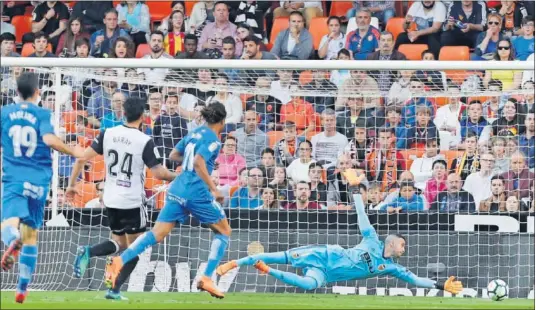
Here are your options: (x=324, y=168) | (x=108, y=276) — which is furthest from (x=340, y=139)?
(x=108, y=276)

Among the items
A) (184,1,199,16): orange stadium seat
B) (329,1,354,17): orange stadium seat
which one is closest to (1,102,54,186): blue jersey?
(184,1,199,16): orange stadium seat

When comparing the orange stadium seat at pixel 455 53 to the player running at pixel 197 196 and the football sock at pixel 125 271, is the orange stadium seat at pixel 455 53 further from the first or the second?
the football sock at pixel 125 271

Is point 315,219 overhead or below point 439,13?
below

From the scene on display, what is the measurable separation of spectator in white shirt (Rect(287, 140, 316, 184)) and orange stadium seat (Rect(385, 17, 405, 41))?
3788 millimetres

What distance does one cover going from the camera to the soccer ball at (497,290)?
12281 millimetres

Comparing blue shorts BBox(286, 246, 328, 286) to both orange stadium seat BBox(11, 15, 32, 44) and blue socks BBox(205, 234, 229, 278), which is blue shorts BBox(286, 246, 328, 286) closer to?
blue socks BBox(205, 234, 229, 278)

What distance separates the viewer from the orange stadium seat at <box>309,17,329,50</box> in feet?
57.4

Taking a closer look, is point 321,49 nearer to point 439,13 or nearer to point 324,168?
point 439,13

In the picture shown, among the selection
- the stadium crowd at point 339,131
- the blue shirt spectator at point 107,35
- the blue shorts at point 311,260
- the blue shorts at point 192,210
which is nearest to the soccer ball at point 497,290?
the stadium crowd at point 339,131

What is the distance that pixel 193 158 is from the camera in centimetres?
1137

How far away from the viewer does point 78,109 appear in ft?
47.2

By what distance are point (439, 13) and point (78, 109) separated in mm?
5601

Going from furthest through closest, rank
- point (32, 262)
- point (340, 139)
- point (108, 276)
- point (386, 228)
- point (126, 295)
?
point (340, 139) → point (386, 228) → point (126, 295) → point (108, 276) → point (32, 262)

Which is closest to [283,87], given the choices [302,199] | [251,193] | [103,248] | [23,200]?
[251,193]
